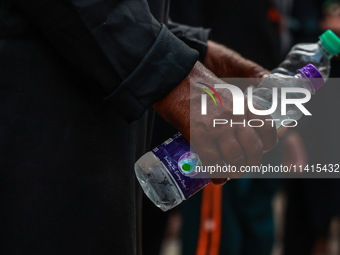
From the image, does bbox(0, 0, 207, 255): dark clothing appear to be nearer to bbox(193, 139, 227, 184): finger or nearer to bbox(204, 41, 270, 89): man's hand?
bbox(193, 139, 227, 184): finger

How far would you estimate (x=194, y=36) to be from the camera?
1.51 meters

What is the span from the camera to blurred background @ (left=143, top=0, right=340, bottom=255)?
91.0 inches

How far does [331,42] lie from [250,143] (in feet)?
1.63

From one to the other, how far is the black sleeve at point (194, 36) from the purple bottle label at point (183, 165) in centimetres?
43

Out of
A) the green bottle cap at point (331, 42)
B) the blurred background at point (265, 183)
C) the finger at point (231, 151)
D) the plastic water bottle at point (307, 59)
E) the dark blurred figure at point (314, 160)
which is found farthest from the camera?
the dark blurred figure at point (314, 160)

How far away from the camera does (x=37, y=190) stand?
1.09 meters

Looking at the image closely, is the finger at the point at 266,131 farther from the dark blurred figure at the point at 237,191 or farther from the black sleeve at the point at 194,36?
the dark blurred figure at the point at 237,191

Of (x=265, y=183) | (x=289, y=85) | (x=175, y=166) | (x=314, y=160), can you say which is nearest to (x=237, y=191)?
(x=265, y=183)

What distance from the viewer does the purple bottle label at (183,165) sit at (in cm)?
110

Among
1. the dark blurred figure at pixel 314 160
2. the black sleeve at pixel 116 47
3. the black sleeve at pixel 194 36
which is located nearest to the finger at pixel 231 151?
the black sleeve at pixel 116 47

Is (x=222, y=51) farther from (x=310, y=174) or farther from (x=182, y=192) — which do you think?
(x=310, y=174)

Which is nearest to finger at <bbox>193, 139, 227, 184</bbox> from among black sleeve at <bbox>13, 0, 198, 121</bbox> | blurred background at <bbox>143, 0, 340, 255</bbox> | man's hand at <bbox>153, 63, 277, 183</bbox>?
man's hand at <bbox>153, 63, 277, 183</bbox>

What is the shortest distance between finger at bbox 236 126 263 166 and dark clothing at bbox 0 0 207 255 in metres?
0.16

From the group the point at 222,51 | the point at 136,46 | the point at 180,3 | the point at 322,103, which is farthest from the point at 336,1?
the point at 136,46
